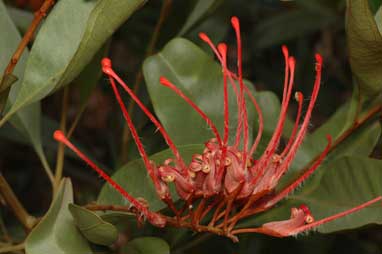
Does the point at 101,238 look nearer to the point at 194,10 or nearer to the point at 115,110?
the point at 194,10

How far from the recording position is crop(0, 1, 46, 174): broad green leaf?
1.22 meters

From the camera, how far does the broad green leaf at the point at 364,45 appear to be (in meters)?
1.07

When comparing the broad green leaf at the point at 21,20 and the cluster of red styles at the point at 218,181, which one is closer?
the cluster of red styles at the point at 218,181

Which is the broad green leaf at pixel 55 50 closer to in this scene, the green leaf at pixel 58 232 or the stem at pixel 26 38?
the stem at pixel 26 38

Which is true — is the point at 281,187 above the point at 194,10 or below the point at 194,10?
below

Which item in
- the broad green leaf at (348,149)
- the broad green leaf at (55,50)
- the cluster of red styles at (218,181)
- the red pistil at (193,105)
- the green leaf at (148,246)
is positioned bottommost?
the broad green leaf at (348,149)

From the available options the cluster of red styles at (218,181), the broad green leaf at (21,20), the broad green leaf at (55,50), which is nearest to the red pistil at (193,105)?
the cluster of red styles at (218,181)

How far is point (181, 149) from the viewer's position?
1.14m

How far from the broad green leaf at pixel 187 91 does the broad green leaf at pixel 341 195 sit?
14cm

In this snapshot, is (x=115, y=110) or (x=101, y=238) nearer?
(x=101, y=238)

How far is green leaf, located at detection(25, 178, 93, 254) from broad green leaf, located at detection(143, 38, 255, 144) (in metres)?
0.25

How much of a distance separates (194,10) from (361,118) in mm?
352

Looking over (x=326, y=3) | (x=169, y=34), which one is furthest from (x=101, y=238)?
(x=326, y=3)

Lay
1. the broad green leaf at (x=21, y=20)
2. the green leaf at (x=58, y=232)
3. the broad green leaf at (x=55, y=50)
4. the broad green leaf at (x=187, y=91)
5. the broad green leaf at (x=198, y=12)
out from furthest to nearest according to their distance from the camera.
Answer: the broad green leaf at (x=21, y=20)
the broad green leaf at (x=198, y=12)
the broad green leaf at (x=187, y=91)
the broad green leaf at (x=55, y=50)
the green leaf at (x=58, y=232)
